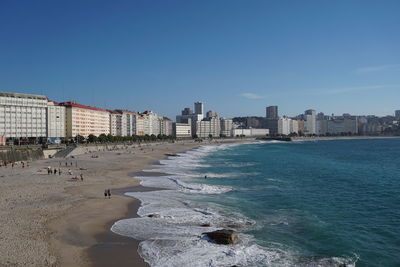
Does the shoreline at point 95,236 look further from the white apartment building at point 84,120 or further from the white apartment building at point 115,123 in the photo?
the white apartment building at point 115,123

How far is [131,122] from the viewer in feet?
498

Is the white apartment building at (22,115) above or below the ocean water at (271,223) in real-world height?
above

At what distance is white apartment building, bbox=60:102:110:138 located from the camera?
10650 cm

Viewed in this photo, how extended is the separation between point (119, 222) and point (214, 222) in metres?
5.27

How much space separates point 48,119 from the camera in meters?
95.2

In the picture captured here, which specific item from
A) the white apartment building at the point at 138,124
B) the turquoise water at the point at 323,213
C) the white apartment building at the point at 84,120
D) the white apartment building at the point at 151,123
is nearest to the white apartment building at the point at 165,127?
the white apartment building at the point at 151,123

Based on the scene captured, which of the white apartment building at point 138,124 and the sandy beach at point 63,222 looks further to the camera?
the white apartment building at point 138,124

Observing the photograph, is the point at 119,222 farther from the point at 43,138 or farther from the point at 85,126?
the point at 85,126

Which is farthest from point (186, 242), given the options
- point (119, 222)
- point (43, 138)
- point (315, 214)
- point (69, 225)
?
point (43, 138)

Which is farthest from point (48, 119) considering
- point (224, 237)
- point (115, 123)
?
point (224, 237)

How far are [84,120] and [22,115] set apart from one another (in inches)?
1059

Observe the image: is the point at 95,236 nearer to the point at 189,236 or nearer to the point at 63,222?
the point at 63,222

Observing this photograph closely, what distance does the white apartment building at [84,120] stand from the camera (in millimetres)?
106500

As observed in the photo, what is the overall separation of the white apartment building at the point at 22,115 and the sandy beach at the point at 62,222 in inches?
2267
